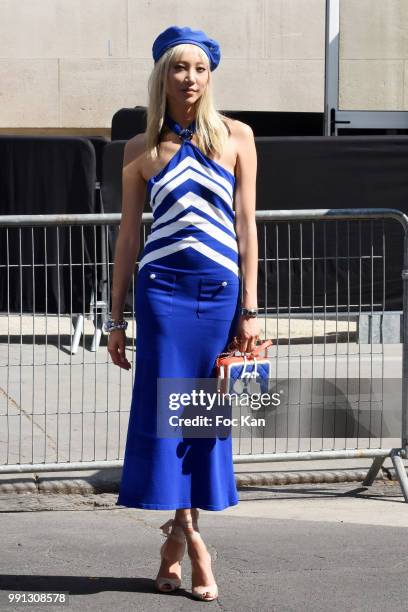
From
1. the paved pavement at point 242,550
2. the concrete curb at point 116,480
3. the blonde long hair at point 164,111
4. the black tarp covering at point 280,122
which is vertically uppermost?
the black tarp covering at point 280,122

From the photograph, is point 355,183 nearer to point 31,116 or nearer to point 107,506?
point 107,506

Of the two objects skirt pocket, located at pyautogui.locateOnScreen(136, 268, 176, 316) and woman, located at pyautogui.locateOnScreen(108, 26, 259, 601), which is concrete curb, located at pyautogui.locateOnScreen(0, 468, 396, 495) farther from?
skirt pocket, located at pyautogui.locateOnScreen(136, 268, 176, 316)

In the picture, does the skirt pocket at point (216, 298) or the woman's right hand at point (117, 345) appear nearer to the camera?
the skirt pocket at point (216, 298)

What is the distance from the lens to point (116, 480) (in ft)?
20.4

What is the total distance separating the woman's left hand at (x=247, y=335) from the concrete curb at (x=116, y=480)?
76.9 inches

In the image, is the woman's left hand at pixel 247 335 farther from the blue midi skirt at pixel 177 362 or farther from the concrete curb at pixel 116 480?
the concrete curb at pixel 116 480

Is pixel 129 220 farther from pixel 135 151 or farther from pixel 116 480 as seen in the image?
pixel 116 480

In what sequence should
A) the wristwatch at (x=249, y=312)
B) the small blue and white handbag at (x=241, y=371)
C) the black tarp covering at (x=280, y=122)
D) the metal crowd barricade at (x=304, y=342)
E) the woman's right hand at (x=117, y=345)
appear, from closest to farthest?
the small blue and white handbag at (x=241, y=371) → the wristwatch at (x=249, y=312) → the woman's right hand at (x=117, y=345) → the metal crowd barricade at (x=304, y=342) → the black tarp covering at (x=280, y=122)

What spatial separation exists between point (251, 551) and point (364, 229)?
3.18 meters

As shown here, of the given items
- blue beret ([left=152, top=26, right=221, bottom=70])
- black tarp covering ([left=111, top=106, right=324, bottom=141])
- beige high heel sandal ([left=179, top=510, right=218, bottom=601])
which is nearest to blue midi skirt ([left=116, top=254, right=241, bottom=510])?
beige high heel sandal ([left=179, top=510, right=218, bottom=601])

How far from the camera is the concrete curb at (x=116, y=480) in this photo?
6.10 metres

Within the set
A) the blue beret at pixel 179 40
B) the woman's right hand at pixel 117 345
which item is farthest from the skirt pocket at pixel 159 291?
the blue beret at pixel 179 40

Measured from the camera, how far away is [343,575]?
187 inches

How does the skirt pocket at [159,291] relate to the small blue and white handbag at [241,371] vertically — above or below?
above
